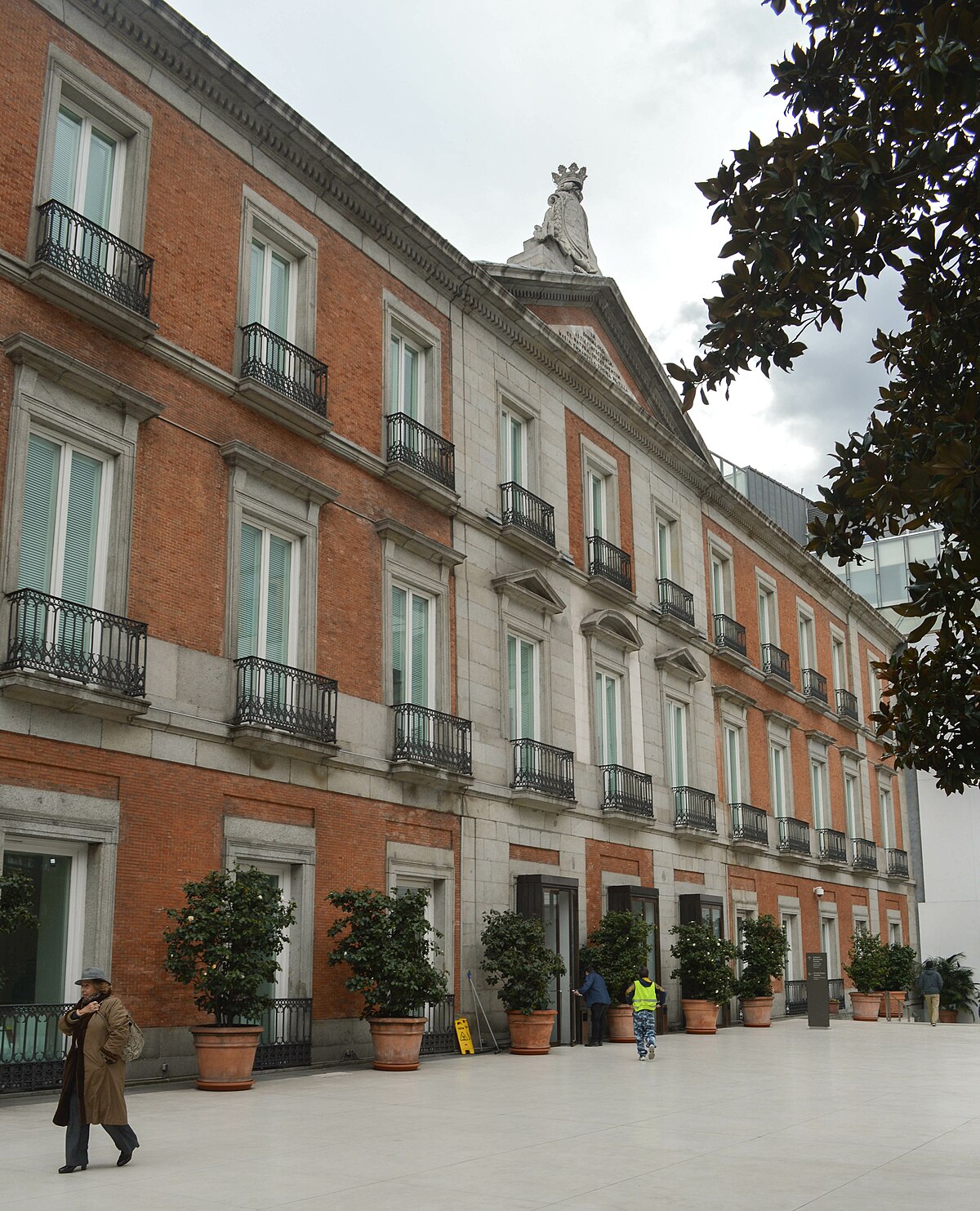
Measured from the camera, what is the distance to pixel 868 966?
119 feet

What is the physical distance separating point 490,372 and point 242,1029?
45.8 feet

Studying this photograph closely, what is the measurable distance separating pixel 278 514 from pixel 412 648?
151 inches

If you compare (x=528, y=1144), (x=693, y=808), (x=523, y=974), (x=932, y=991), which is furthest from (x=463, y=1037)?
(x=932, y=991)

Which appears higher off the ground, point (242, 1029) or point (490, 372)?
point (490, 372)

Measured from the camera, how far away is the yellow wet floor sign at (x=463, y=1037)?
67.2 feet

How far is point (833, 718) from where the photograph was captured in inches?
1679

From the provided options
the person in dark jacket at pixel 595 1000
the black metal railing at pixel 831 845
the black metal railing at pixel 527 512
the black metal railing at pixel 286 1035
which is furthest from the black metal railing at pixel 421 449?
the black metal railing at pixel 831 845

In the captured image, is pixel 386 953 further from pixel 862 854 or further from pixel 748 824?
pixel 862 854

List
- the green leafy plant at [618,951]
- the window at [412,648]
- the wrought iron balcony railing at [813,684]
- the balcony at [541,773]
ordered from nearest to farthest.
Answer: the window at [412,648] < the balcony at [541,773] < the green leafy plant at [618,951] < the wrought iron balcony railing at [813,684]

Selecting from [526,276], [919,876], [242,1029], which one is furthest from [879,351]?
[919,876]

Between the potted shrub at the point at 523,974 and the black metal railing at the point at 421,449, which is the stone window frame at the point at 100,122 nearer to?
the black metal railing at the point at 421,449

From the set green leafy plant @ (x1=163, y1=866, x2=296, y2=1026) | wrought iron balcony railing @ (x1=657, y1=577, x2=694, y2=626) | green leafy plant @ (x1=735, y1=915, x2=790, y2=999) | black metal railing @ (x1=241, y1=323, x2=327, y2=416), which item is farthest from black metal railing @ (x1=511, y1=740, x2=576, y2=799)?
green leafy plant @ (x1=163, y1=866, x2=296, y2=1026)

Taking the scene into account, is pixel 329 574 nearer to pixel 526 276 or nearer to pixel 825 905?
pixel 526 276

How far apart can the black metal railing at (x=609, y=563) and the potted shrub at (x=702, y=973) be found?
7334mm
